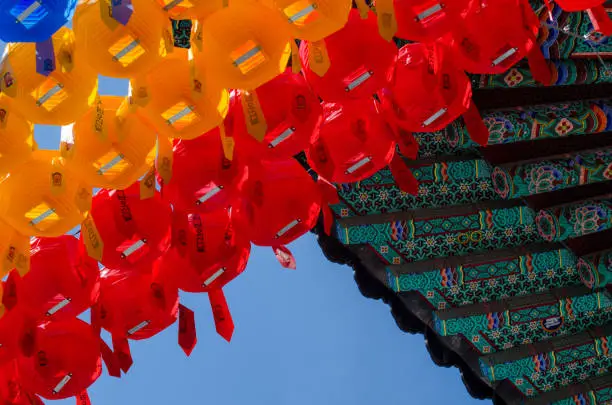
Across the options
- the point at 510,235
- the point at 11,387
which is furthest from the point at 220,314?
the point at 510,235

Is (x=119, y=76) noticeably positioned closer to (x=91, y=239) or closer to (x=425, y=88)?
(x=91, y=239)

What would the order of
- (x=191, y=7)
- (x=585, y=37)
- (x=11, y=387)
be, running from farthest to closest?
1. (x=585, y=37)
2. (x=11, y=387)
3. (x=191, y=7)

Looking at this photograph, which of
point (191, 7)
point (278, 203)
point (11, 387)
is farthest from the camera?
point (11, 387)

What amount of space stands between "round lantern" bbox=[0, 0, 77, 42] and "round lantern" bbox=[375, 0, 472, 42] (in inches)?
42.2

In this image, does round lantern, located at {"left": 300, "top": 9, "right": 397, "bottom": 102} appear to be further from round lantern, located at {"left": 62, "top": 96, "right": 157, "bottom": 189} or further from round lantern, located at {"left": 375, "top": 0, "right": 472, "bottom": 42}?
round lantern, located at {"left": 62, "top": 96, "right": 157, "bottom": 189}

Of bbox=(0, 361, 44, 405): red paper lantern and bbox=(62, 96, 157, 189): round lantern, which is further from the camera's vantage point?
bbox=(0, 361, 44, 405): red paper lantern

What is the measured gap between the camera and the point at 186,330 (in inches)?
146

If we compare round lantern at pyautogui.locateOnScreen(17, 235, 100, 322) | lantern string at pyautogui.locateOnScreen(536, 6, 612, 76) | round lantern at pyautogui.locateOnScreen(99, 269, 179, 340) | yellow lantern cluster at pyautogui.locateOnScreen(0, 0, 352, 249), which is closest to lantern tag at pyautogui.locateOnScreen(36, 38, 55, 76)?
yellow lantern cluster at pyautogui.locateOnScreen(0, 0, 352, 249)

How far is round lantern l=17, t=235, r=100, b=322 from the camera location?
333 centimetres

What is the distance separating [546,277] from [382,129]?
207 centimetres

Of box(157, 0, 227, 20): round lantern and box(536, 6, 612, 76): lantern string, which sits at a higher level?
box(157, 0, 227, 20): round lantern

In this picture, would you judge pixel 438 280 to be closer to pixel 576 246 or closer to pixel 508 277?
pixel 508 277

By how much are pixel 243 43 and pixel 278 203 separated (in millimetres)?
655

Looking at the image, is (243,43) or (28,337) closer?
(243,43)
